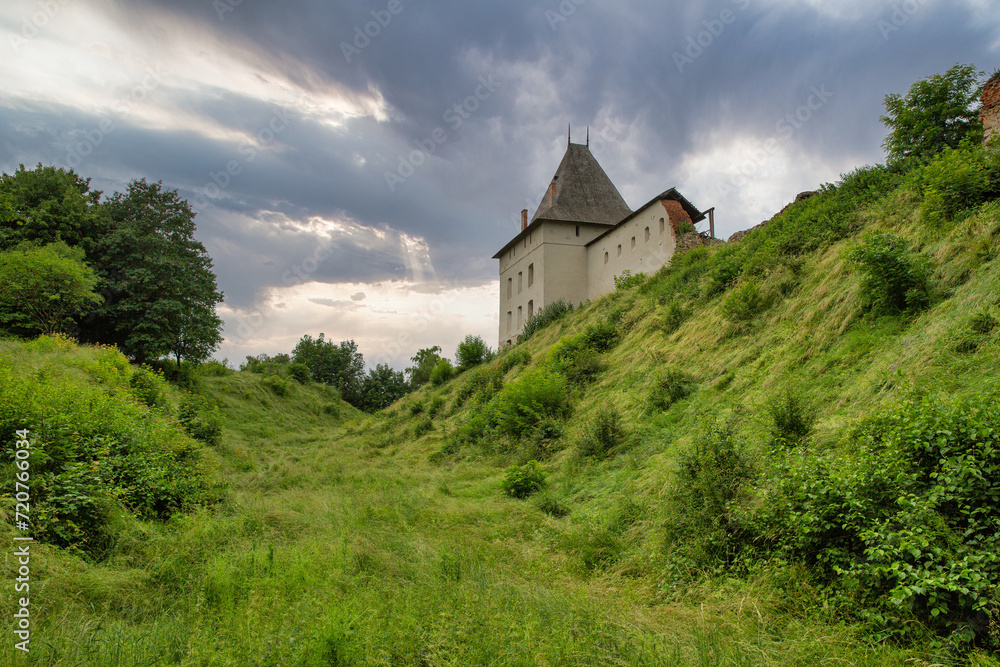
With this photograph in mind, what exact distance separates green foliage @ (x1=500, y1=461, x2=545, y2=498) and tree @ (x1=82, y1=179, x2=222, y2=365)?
22.2 metres

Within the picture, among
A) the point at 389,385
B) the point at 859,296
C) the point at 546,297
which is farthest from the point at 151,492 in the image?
the point at 389,385

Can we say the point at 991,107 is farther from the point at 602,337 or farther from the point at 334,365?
the point at 334,365

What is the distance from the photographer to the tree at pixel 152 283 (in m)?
23.7

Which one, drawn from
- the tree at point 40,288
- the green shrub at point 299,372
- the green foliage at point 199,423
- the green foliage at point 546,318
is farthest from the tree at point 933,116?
the green shrub at point 299,372

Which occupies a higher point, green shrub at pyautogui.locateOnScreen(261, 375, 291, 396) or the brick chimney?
the brick chimney

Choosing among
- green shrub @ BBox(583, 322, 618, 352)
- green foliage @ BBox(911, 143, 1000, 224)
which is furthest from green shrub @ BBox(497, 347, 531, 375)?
green foliage @ BBox(911, 143, 1000, 224)

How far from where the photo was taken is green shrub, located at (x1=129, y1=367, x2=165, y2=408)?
45.3 feet

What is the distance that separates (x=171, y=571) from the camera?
16.4 feet

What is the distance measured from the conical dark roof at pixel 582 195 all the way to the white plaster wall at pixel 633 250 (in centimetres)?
320

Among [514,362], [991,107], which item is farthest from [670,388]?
[514,362]

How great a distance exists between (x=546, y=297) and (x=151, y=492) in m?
25.2

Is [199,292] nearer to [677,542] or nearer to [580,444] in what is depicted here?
[580,444]

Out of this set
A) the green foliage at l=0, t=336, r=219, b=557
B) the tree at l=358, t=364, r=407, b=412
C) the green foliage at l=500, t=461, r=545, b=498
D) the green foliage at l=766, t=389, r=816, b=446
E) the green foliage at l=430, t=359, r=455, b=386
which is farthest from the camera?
the tree at l=358, t=364, r=407, b=412

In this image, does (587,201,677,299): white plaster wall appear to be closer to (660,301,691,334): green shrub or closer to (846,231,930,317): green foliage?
(660,301,691,334): green shrub
